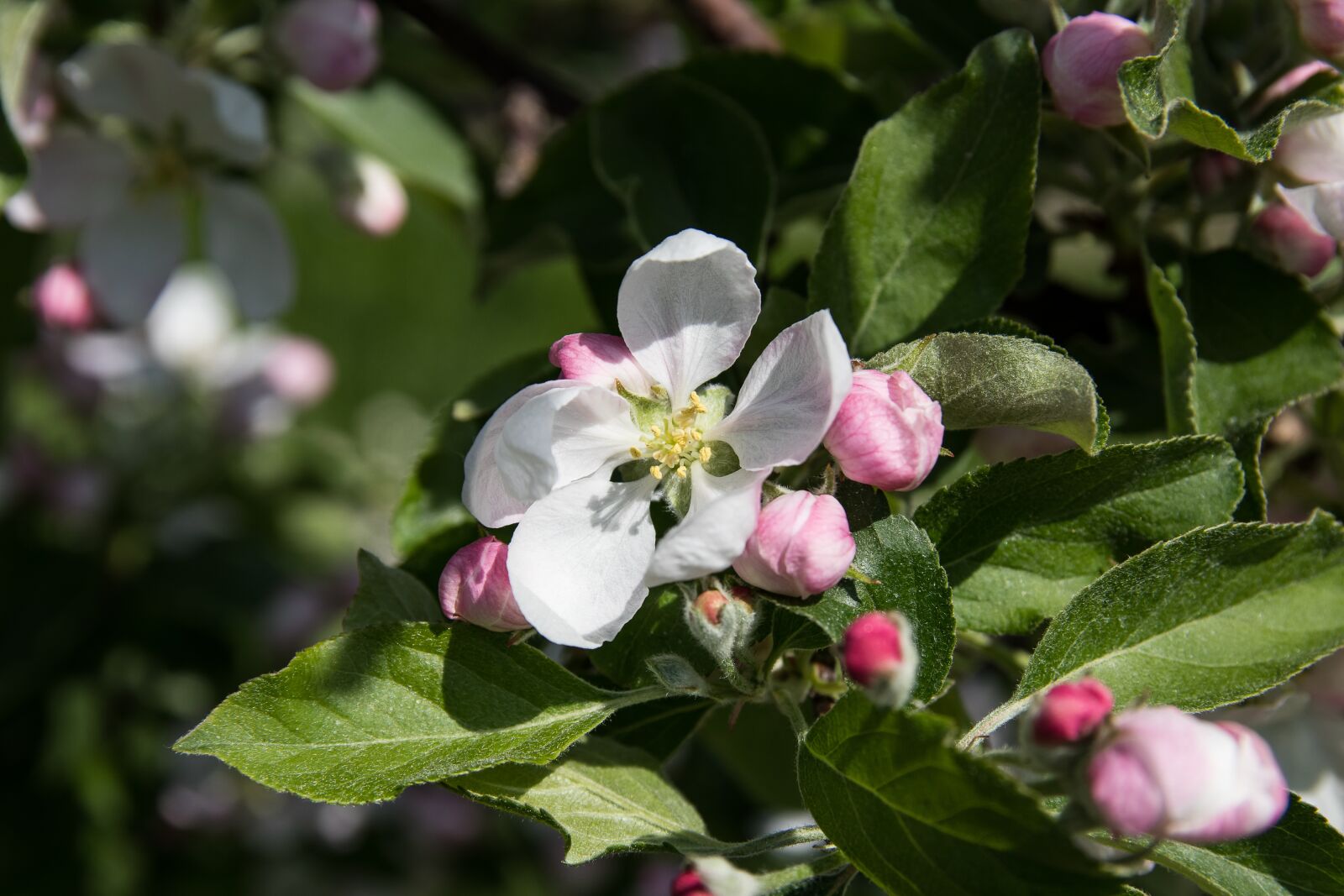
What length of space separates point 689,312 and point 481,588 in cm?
24

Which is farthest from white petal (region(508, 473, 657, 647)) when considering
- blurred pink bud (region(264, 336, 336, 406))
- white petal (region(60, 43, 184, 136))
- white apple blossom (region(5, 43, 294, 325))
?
blurred pink bud (region(264, 336, 336, 406))

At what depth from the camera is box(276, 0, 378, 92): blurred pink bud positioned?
4.73ft

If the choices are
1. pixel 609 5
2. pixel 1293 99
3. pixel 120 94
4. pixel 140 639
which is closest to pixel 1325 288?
pixel 1293 99

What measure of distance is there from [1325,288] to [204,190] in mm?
1340

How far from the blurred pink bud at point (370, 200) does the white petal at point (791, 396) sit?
93 cm

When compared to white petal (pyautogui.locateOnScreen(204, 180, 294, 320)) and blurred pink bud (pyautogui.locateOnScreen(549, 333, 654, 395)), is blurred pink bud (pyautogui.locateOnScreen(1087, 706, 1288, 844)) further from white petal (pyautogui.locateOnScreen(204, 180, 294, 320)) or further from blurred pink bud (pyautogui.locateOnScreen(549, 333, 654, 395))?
white petal (pyautogui.locateOnScreen(204, 180, 294, 320))

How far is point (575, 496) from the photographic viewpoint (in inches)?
35.9

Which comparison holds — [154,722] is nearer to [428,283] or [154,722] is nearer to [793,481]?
[793,481]

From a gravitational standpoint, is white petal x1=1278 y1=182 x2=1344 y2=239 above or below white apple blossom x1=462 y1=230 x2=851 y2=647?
above

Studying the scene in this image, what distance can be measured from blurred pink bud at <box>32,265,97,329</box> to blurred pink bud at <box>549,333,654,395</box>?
101 centimetres

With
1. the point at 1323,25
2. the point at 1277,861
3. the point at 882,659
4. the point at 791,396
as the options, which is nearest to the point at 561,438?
the point at 791,396

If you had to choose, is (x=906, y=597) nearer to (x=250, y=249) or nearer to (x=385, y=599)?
(x=385, y=599)

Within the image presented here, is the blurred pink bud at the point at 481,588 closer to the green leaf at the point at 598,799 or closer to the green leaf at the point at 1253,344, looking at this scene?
the green leaf at the point at 598,799

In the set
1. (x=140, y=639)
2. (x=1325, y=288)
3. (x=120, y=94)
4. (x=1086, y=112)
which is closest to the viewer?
(x=1086, y=112)
